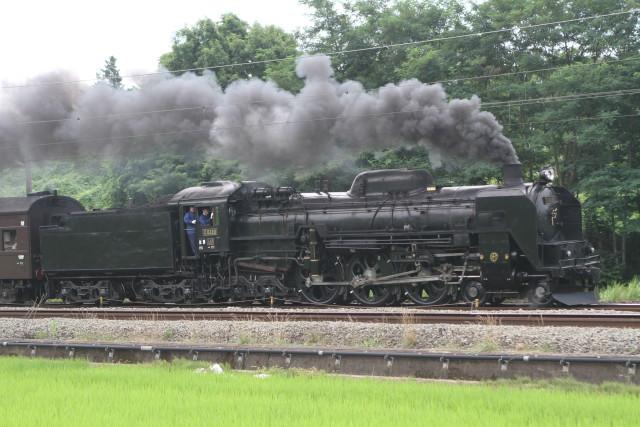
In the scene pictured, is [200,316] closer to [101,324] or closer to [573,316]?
[101,324]

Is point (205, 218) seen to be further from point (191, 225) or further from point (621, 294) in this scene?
point (621, 294)

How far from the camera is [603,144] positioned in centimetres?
2502

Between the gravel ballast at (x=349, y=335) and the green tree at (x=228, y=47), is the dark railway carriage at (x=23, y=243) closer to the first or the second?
the gravel ballast at (x=349, y=335)

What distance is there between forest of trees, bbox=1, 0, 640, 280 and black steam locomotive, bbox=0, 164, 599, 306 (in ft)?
13.3

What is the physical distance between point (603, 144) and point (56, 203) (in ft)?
55.0

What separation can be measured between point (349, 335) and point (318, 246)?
6.01 m

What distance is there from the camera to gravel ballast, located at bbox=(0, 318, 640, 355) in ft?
34.9

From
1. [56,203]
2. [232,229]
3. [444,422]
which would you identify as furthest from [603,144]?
[444,422]

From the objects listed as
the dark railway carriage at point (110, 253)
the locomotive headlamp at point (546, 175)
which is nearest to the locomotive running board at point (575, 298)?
the locomotive headlamp at point (546, 175)

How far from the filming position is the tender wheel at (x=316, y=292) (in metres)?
18.2

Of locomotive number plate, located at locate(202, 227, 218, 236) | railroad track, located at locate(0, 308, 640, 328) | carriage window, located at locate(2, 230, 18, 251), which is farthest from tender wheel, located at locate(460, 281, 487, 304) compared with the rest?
carriage window, located at locate(2, 230, 18, 251)

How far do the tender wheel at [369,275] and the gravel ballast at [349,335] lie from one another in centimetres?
452

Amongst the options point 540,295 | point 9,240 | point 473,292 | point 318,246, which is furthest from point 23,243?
point 540,295

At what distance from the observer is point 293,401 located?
784 cm
